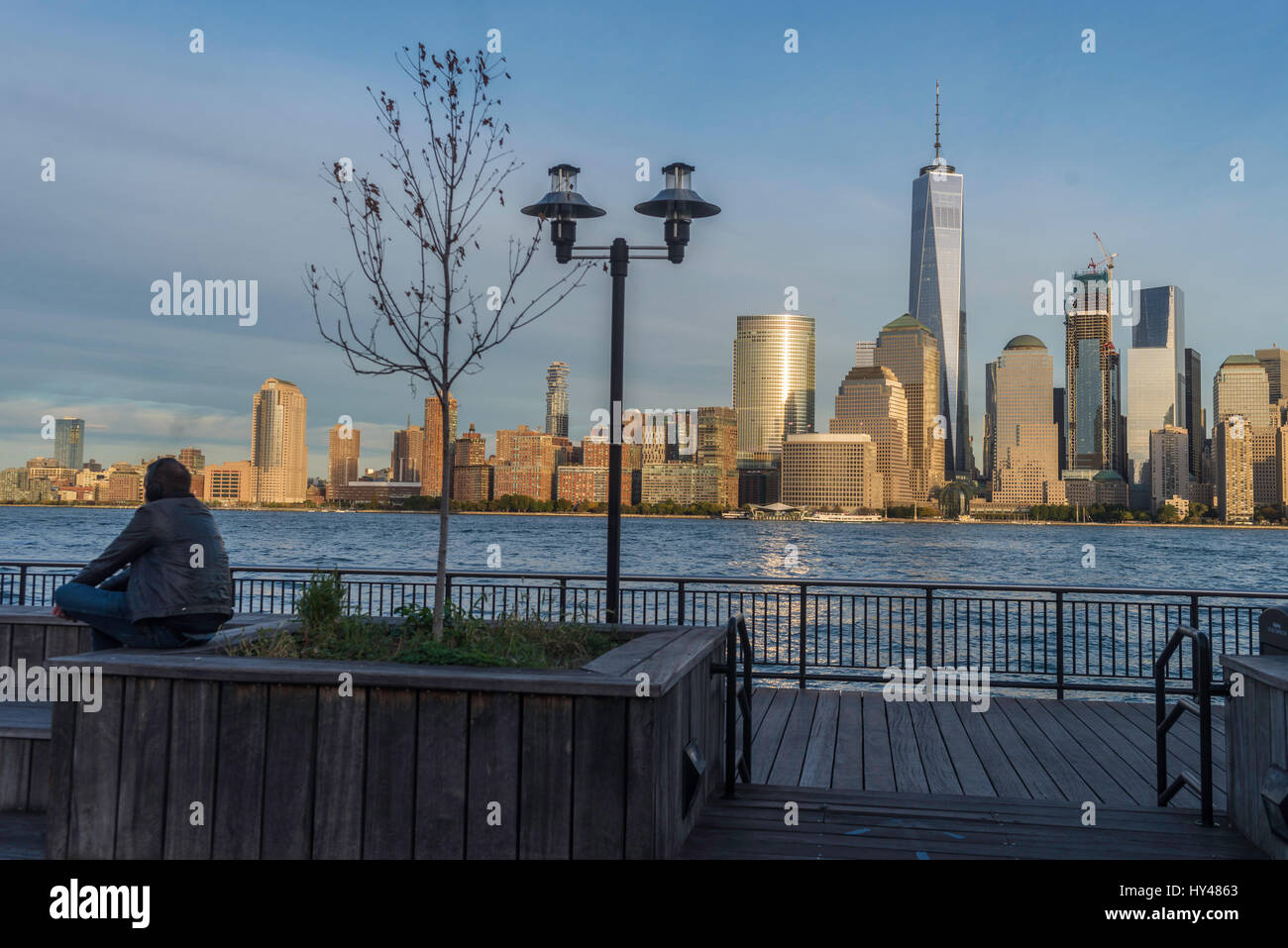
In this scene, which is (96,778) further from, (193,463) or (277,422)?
(277,422)

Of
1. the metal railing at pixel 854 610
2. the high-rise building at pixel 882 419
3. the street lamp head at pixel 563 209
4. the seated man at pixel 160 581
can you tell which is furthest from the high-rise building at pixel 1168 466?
the seated man at pixel 160 581

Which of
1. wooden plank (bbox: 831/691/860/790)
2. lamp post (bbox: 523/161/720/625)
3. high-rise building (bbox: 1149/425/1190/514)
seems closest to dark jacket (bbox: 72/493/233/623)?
lamp post (bbox: 523/161/720/625)

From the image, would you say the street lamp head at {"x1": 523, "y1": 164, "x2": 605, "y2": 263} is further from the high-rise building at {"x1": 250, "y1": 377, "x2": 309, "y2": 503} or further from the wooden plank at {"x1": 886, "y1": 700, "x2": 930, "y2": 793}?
the high-rise building at {"x1": 250, "y1": 377, "x2": 309, "y2": 503}

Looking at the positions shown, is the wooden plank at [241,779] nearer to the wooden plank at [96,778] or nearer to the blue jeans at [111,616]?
the wooden plank at [96,778]

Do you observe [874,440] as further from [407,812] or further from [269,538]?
[407,812]

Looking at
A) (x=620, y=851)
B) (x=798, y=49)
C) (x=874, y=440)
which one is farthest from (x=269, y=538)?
(x=874, y=440)

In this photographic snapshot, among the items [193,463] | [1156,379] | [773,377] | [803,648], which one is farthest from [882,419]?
[803,648]
